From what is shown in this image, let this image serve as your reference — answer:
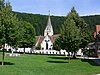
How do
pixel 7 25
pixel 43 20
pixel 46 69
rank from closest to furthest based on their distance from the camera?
1. pixel 46 69
2. pixel 7 25
3. pixel 43 20

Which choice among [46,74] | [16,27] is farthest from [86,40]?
[46,74]

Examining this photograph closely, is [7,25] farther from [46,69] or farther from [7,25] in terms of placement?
[46,69]

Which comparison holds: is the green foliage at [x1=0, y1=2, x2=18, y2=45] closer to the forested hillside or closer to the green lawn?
the green lawn

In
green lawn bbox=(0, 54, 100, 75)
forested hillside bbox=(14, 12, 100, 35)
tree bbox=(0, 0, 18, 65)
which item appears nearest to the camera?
green lawn bbox=(0, 54, 100, 75)

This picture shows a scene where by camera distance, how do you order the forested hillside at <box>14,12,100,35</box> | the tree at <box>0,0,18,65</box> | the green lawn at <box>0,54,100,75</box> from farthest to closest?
1. the forested hillside at <box>14,12,100,35</box>
2. the tree at <box>0,0,18,65</box>
3. the green lawn at <box>0,54,100,75</box>

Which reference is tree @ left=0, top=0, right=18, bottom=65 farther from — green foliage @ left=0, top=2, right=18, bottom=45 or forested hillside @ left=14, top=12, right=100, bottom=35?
forested hillside @ left=14, top=12, right=100, bottom=35

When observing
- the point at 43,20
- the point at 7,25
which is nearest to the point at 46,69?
the point at 7,25

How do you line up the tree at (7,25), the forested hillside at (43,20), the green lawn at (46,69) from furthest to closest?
1. the forested hillside at (43,20)
2. the tree at (7,25)
3. the green lawn at (46,69)

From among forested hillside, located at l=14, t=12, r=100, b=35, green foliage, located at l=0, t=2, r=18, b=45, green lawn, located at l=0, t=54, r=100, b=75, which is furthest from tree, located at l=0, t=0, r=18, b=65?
forested hillside, located at l=14, t=12, r=100, b=35

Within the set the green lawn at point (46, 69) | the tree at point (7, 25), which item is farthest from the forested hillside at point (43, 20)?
the tree at point (7, 25)

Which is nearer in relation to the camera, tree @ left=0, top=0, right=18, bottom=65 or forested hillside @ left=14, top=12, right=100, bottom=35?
tree @ left=0, top=0, right=18, bottom=65

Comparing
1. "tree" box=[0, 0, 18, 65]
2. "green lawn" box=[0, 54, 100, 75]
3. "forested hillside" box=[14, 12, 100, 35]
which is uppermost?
"forested hillside" box=[14, 12, 100, 35]

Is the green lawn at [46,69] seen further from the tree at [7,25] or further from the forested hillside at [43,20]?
→ the forested hillside at [43,20]

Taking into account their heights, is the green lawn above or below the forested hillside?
below
